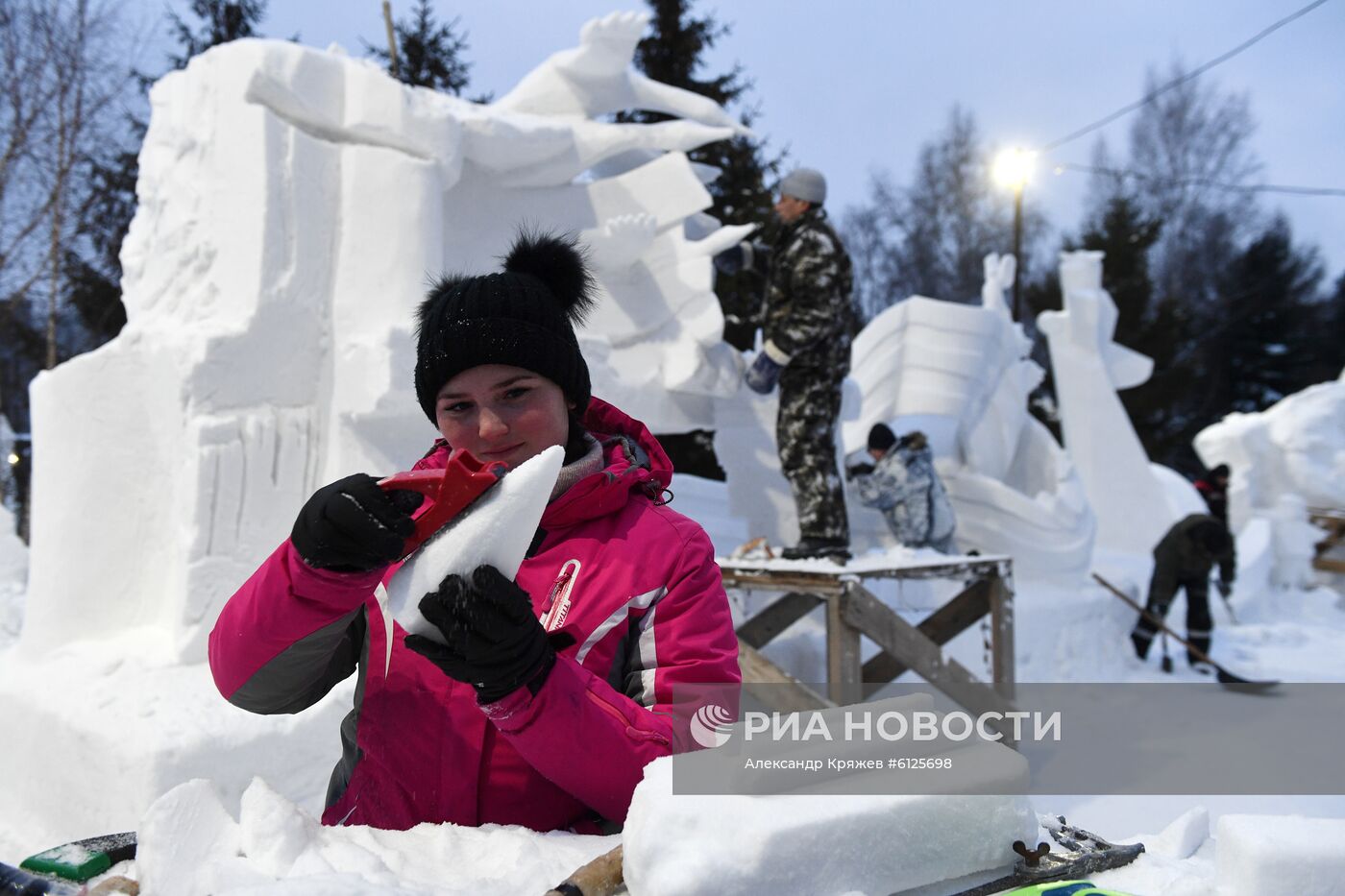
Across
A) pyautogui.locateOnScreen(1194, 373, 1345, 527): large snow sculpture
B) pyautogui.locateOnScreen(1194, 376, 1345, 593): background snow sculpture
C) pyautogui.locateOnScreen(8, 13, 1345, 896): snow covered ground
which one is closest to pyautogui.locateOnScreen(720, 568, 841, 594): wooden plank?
pyautogui.locateOnScreen(8, 13, 1345, 896): snow covered ground

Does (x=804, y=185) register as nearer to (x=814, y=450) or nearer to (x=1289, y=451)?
(x=814, y=450)

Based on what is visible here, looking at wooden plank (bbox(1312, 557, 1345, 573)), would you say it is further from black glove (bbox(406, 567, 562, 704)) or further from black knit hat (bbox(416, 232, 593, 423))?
black glove (bbox(406, 567, 562, 704))

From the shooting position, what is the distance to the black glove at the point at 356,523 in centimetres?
99

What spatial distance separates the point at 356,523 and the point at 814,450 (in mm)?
3754

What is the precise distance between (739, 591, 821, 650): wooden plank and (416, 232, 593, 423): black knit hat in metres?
3.41

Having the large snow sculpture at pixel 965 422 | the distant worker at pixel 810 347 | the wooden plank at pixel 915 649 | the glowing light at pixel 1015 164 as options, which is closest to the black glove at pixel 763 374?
the distant worker at pixel 810 347

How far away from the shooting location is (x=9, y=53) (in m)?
9.71

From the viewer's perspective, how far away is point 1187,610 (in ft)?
22.8

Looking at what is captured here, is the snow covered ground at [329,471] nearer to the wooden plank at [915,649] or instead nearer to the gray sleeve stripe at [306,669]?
the gray sleeve stripe at [306,669]

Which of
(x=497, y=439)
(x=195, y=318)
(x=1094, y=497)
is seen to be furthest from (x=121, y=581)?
(x=1094, y=497)

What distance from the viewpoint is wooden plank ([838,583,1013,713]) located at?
154 inches

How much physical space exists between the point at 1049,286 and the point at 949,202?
10.0 feet

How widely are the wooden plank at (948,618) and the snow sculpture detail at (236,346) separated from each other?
8.68ft

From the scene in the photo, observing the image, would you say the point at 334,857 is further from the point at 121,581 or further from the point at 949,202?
the point at 949,202
